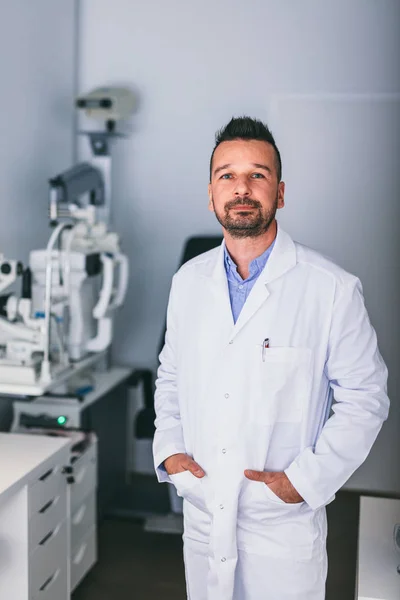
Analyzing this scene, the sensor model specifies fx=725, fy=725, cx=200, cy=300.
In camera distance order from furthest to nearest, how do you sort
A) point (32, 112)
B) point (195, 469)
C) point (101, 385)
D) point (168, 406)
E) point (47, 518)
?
point (32, 112) → point (101, 385) → point (47, 518) → point (168, 406) → point (195, 469)

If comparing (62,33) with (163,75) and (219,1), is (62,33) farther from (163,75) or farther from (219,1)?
(219,1)

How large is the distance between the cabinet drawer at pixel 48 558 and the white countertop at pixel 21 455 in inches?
Answer: 11.1

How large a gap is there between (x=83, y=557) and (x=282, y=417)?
4.75ft

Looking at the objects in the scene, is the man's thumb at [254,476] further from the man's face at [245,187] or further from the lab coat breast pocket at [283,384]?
the man's face at [245,187]

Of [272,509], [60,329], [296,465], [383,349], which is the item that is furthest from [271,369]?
[383,349]

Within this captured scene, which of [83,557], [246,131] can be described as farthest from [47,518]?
[246,131]

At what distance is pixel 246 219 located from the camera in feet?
5.63

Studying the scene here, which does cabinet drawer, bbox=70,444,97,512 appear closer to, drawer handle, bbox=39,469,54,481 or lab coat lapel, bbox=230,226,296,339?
drawer handle, bbox=39,469,54,481

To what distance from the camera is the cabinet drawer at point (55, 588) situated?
2312 mm

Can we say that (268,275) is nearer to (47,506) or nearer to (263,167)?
(263,167)

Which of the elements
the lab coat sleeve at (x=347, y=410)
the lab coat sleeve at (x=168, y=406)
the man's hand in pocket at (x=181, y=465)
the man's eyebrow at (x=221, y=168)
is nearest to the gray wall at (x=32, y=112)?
the lab coat sleeve at (x=168, y=406)

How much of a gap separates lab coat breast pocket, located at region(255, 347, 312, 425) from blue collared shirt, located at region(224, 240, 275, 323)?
0.51 ft

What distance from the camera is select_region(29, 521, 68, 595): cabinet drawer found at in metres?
2.24

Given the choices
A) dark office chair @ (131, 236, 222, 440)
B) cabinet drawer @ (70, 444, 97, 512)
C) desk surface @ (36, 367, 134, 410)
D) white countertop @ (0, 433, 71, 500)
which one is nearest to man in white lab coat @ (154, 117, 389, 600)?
white countertop @ (0, 433, 71, 500)
